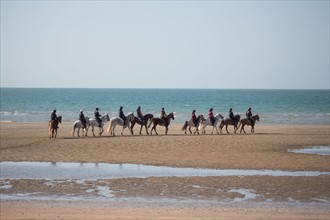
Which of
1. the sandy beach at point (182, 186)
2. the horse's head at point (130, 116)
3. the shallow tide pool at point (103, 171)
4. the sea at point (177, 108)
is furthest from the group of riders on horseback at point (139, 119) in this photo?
the sea at point (177, 108)

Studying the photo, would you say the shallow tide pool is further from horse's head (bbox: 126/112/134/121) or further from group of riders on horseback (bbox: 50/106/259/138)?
horse's head (bbox: 126/112/134/121)

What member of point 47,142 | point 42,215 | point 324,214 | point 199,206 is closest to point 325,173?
point 324,214

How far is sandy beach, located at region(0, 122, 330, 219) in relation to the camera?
450 inches

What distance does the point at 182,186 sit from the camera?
1465cm

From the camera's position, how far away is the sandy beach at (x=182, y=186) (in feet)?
37.5

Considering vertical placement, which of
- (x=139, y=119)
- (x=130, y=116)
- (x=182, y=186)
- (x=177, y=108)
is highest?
(x=177, y=108)

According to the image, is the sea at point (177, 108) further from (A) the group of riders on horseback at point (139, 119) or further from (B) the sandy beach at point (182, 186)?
(B) the sandy beach at point (182, 186)

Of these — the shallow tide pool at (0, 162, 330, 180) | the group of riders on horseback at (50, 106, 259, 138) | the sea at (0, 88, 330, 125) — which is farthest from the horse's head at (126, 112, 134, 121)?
the sea at (0, 88, 330, 125)

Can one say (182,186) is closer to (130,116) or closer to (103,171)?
(103,171)

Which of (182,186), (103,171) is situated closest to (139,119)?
(103,171)

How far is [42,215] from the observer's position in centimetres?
1093

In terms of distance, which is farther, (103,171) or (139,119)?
(139,119)

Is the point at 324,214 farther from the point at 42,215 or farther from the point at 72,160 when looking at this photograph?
the point at 72,160

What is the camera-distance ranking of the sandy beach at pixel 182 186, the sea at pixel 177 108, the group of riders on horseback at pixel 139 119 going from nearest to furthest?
the sandy beach at pixel 182 186
the group of riders on horseback at pixel 139 119
the sea at pixel 177 108
